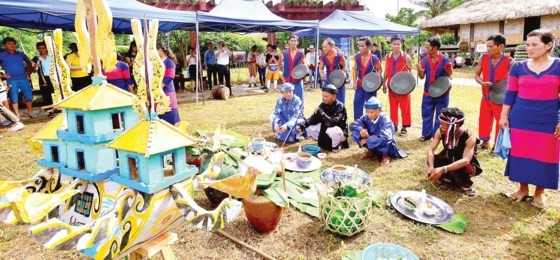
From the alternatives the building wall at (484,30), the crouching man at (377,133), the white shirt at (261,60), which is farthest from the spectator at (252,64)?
the building wall at (484,30)

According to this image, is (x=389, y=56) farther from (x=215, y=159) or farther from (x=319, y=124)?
(x=215, y=159)

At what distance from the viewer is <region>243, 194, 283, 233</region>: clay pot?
2588 millimetres

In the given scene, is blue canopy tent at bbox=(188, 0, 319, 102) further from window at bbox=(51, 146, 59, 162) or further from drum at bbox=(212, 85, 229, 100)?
window at bbox=(51, 146, 59, 162)

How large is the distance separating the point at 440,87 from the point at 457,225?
2741 mm

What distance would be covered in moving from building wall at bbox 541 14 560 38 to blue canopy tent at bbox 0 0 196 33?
1569 cm

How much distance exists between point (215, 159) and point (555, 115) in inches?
114

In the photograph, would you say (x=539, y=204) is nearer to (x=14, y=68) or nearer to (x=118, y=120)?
(x=118, y=120)

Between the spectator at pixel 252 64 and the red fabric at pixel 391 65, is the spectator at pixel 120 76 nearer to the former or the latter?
the red fabric at pixel 391 65

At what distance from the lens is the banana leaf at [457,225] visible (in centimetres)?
272

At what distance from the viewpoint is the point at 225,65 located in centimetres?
1084

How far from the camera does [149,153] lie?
135cm

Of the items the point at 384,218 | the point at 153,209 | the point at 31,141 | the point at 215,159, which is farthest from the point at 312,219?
the point at 31,141

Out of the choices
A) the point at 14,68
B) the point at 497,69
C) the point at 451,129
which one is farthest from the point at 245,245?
the point at 14,68

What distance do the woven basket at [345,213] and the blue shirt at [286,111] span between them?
8.99 ft
